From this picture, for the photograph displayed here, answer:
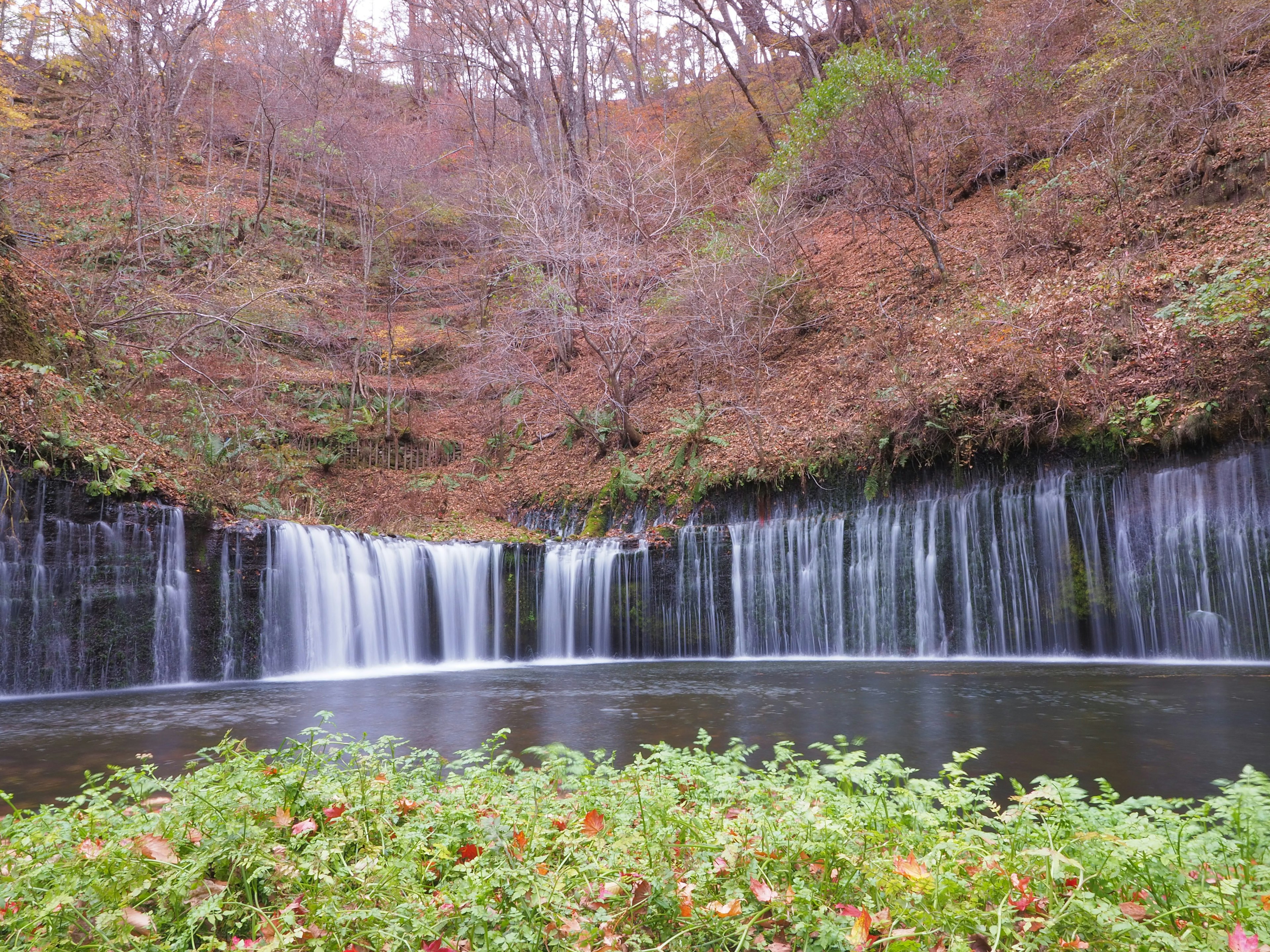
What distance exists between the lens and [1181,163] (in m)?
12.6

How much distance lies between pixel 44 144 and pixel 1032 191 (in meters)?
22.2

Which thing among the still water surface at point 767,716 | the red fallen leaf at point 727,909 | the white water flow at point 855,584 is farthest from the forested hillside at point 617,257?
the red fallen leaf at point 727,909

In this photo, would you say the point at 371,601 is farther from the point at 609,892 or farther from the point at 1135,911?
the point at 1135,911

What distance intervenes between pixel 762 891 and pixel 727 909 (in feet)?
0.41

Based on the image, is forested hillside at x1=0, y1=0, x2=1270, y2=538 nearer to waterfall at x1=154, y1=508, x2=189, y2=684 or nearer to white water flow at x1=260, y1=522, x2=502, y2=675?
waterfall at x1=154, y1=508, x2=189, y2=684

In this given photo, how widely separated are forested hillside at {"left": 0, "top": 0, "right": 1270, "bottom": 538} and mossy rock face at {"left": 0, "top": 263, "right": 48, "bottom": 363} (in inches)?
2.9

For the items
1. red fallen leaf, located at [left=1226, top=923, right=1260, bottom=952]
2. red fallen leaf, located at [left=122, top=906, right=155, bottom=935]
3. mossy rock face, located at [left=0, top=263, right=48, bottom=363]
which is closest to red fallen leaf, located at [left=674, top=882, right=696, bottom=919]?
red fallen leaf, located at [left=1226, top=923, right=1260, bottom=952]

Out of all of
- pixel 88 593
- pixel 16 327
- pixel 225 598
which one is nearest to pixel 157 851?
pixel 88 593

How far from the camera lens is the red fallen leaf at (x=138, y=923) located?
202 centimetres

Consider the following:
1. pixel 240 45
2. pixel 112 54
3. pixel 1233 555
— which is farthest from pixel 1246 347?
pixel 240 45

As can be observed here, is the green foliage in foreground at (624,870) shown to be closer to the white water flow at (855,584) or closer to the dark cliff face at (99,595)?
the white water flow at (855,584)

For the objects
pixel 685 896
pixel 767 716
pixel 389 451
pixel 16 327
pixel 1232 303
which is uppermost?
pixel 16 327

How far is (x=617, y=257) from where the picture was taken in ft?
52.4

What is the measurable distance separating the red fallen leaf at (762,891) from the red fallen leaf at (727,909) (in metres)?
0.06
